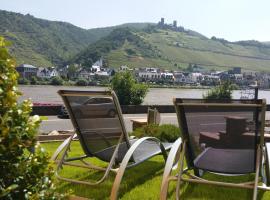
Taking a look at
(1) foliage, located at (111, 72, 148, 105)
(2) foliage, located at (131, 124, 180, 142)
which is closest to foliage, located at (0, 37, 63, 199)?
(2) foliage, located at (131, 124, 180, 142)

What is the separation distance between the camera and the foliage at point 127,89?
25.9 meters

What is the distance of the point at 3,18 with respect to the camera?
188 metres

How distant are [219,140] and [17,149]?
2338mm

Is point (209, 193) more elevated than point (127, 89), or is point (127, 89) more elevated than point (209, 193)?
point (209, 193)

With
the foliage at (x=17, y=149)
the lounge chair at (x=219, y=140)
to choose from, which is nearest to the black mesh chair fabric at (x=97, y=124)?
the lounge chair at (x=219, y=140)

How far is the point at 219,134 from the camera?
144 inches

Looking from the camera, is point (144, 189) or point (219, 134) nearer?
point (219, 134)

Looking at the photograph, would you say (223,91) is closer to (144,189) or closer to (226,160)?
(144,189)

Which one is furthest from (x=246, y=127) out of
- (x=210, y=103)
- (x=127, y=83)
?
(x=127, y=83)

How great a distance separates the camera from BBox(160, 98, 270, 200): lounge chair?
3508mm

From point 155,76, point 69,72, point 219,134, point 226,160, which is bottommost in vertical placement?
point 155,76

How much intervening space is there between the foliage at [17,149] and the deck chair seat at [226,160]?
2185 mm

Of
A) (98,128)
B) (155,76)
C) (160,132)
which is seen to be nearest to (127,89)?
(160,132)

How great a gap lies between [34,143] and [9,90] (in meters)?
0.26
